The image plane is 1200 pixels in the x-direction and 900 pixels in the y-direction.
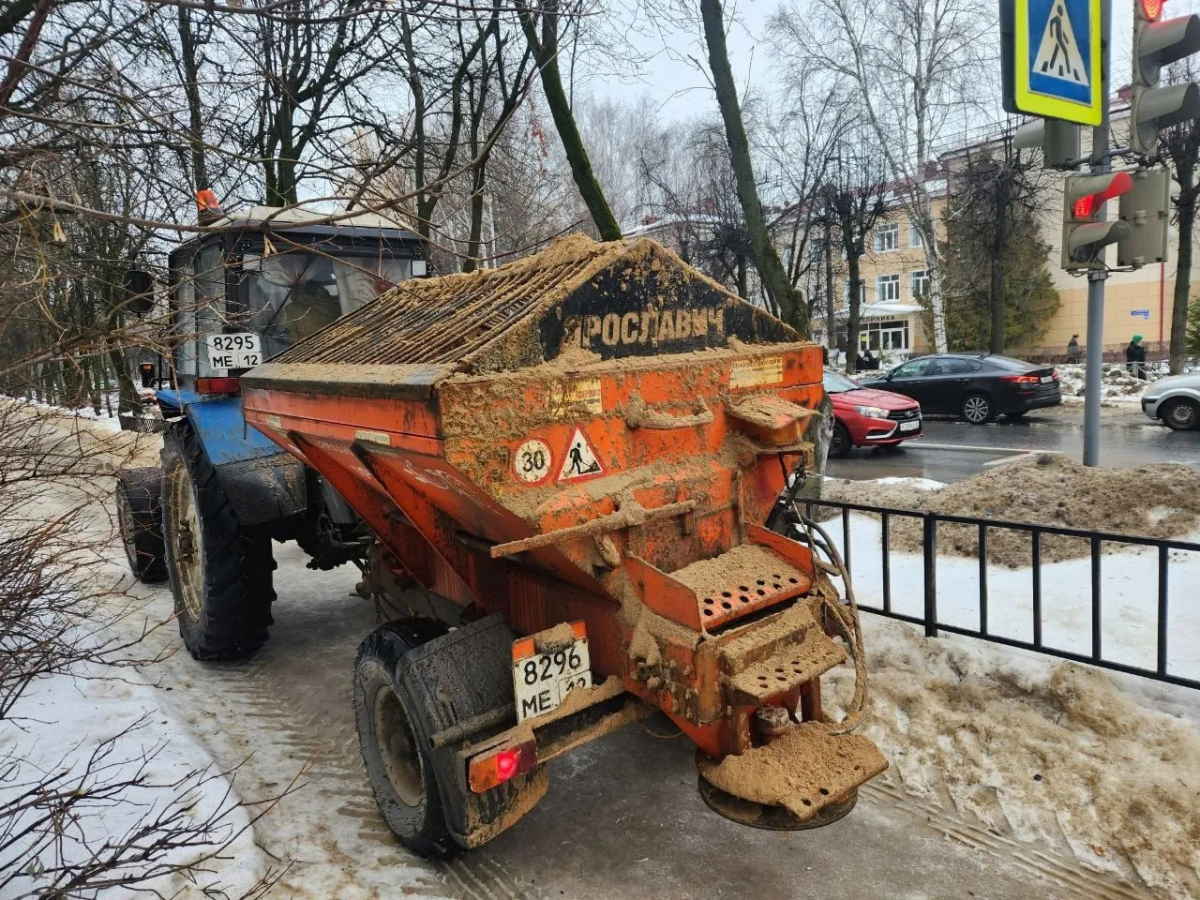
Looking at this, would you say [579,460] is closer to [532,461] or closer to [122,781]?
[532,461]

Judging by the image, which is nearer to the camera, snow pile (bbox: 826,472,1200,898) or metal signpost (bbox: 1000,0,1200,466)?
snow pile (bbox: 826,472,1200,898)

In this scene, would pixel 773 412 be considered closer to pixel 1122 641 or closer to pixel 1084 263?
pixel 1122 641

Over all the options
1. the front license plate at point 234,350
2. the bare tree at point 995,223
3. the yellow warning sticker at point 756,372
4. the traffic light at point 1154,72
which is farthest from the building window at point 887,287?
the yellow warning sticker at point 756,372

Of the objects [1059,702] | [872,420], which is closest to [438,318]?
[1059,702]

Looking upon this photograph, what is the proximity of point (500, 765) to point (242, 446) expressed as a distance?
10.2 ft

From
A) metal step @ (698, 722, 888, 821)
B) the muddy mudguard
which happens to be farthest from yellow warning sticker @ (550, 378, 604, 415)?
metal step @ (698, 722, 888, 821)

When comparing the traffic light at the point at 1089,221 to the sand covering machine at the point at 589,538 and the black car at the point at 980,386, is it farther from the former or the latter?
the black car at the point at 980,386

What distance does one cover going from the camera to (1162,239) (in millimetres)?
5652

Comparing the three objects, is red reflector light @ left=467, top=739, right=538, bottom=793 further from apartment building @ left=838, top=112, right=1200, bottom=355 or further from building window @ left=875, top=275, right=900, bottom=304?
building window @ left=875, top=275, right=900, bottom=304

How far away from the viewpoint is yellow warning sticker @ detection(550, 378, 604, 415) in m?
2.82

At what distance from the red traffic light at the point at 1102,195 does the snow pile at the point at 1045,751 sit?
10.8 ft

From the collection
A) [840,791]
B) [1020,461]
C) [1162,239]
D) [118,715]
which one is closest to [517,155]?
[1020,461]

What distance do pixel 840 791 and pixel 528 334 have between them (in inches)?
73.2

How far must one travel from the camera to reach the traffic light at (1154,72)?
5.50 meters
